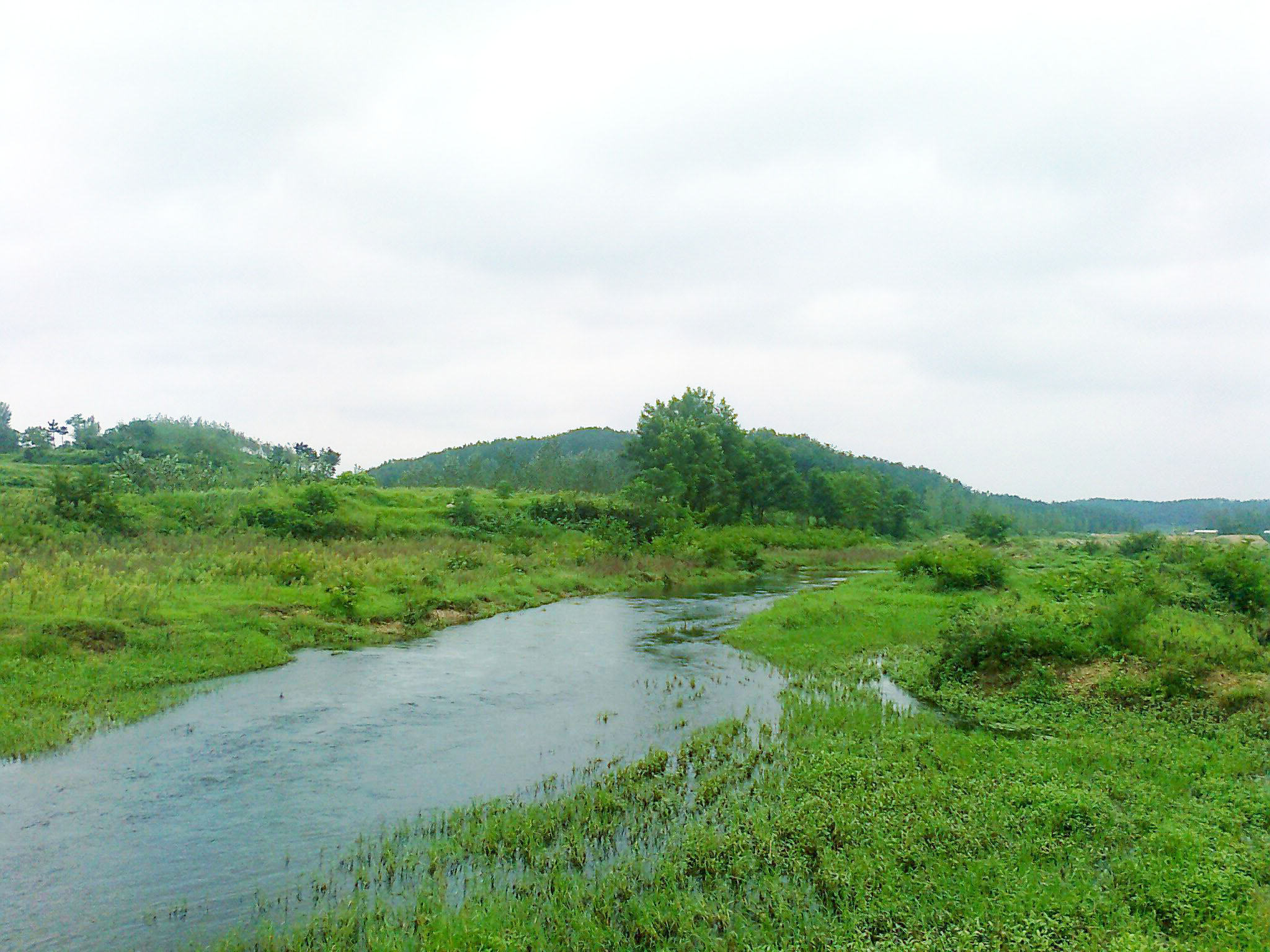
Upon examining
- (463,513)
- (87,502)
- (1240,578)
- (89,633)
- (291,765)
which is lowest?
(291,765)

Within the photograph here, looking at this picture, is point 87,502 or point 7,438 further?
point 7,438

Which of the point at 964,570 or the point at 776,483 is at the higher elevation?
the point at 776,483

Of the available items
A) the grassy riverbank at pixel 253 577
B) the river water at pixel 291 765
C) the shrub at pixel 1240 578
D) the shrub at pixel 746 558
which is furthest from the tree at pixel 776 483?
the river water at pixel 291 765

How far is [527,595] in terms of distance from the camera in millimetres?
34625

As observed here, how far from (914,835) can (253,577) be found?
23731mm

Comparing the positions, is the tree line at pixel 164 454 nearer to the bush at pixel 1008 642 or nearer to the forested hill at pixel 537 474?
the forested hill at pixel 537 474

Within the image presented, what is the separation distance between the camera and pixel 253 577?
85.0 ft

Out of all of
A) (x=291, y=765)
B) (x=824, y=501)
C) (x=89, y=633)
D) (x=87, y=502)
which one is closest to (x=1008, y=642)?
(x=291, y=765)

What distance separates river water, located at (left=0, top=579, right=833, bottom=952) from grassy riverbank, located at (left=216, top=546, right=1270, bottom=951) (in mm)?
1136

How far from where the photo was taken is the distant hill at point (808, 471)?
320 feet

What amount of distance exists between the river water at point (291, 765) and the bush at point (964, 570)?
52.7 ft

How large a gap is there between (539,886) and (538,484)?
93845 mm

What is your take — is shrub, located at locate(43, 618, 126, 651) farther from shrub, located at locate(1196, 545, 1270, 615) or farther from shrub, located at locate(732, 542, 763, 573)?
shrub, located at locate(732, 542, 763, 573)

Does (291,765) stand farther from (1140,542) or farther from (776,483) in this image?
(776,483)
